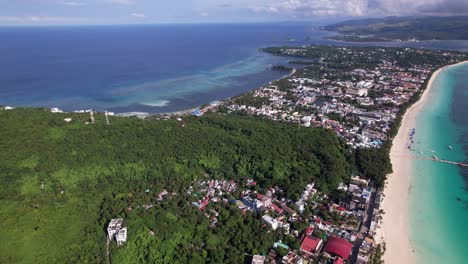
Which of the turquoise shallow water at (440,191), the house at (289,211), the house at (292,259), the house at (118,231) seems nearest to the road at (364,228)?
the turquoise shallow water at (440,191)

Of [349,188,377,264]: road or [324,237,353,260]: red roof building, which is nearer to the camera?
[324,237,353,260]: red roof building

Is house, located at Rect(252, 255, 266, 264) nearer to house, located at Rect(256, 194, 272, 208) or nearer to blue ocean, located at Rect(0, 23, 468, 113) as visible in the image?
house, located at Rect(256, 194, 272, 208)

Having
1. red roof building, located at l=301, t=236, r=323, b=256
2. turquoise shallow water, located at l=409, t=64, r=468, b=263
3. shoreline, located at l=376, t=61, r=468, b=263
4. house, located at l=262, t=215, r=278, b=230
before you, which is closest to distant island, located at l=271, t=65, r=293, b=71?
turquoise shallow water, located at l=409, t=64, r=468, b=263

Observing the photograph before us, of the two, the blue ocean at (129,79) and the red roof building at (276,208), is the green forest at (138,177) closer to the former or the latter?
the red roof building at (276,208)

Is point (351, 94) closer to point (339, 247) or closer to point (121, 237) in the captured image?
point (339, 247)

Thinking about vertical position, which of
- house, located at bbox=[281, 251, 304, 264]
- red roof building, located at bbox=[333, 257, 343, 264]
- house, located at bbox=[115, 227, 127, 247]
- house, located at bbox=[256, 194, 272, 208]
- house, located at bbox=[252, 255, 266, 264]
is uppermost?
house, located at bbox=[256, 194, 272, 208]

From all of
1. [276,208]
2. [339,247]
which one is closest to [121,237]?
[276,208]

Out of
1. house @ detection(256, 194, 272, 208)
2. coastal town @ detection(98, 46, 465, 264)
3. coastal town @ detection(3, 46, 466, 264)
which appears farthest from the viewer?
house @ detection(256, 194, 272, 208)
